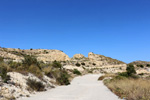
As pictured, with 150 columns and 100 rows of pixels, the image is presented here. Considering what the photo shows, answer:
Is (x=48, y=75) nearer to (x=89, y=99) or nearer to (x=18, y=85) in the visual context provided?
(x=18, y=85)

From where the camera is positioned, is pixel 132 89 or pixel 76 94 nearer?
pixel 132 89

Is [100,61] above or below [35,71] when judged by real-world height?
above

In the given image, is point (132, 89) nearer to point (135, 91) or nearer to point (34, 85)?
point (135, 91)

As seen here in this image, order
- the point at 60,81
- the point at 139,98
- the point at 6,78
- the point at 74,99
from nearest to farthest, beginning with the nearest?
the point at 139,98 → the point at 74,99 → the point at 6,78 → the point at 60,81

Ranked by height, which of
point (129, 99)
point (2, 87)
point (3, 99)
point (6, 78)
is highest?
point (6, 78)

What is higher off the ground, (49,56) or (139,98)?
(49,56)

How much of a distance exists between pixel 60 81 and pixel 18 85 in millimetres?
7742

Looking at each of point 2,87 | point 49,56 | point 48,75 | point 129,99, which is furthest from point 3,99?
point 49,56

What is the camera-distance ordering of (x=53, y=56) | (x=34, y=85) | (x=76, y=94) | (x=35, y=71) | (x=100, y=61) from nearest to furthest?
(x=76, y=94) < (x=34, y=85) < (x=35, y=71) < (x=53, y=56) < (x=100, y=61)

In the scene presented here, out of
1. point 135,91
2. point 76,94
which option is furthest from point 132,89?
point 76,94

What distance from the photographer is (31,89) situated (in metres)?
10.2

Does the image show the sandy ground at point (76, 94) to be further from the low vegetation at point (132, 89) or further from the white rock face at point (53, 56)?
the white rock face at point (53, 56)

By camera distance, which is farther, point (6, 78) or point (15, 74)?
point (15, 74)

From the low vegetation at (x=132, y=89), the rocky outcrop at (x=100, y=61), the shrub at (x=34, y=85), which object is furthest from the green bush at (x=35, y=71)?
the rocky outcrop at (x=100, y=61)
